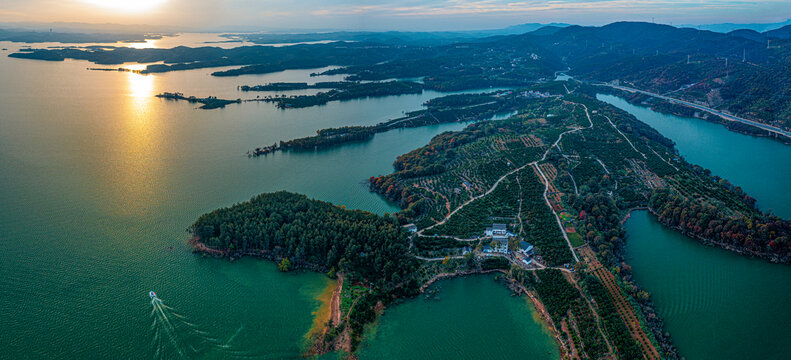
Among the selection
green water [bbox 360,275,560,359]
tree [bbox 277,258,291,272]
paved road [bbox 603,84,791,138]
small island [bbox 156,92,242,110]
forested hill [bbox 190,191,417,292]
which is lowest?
green water [bbox 360,275,560,359]

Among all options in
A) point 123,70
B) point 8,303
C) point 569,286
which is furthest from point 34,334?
point 123,70

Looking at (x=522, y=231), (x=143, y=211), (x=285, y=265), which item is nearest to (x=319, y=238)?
(x=285, y=265)

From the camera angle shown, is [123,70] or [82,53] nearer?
[123,70]

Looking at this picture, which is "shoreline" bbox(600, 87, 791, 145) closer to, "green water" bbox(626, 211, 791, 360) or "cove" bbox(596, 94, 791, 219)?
"cove" bbox(596, 94, 791, 219)

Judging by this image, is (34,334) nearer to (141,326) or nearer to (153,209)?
(141,326)

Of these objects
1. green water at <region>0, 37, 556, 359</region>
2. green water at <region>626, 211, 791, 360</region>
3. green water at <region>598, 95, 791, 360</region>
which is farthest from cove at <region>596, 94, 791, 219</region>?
green water at <region>0, 37, 556, 359</region>

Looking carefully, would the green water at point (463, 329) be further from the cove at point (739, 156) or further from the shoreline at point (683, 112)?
the shoreline at point (683, 112)

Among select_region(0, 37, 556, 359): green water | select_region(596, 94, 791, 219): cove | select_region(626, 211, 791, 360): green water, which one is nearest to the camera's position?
select_region(626, 211, 791, 360): green water
